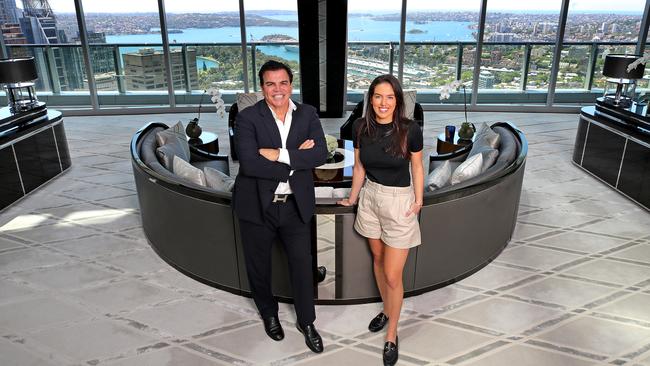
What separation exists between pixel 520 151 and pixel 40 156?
538cm

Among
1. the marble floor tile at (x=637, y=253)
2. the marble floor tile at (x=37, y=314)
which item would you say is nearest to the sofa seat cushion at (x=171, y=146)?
the marble floor tile at (x=37, y=314)

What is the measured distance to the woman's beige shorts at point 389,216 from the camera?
2736 millimetres

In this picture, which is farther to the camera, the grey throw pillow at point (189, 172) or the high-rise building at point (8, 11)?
the high-rise building at point (8, 11)

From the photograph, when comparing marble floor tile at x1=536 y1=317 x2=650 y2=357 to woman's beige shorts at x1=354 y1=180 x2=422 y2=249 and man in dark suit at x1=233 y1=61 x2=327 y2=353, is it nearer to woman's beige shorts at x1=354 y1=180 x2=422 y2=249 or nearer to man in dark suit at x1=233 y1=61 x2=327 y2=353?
woman's beige shorts at x1=354 y1=180 x2=422 y2=249

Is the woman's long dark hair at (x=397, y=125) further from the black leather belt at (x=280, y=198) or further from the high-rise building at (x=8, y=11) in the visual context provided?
the high-rise building at (x=8, y=11)

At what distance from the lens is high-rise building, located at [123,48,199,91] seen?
933 centimetres

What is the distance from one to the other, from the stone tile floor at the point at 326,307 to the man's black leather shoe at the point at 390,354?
67mm

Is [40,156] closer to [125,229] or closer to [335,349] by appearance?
[125,229]

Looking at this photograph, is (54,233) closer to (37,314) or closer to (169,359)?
(37,314)

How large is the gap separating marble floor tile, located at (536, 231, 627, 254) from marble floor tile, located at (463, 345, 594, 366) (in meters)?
1.58

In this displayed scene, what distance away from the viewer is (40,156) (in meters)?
5.78

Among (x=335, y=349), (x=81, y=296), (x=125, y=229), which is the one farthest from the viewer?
(x=125, y=229)

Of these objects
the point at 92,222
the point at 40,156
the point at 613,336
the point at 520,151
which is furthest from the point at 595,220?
the point at 40,156

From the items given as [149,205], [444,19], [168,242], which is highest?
[444,19]
